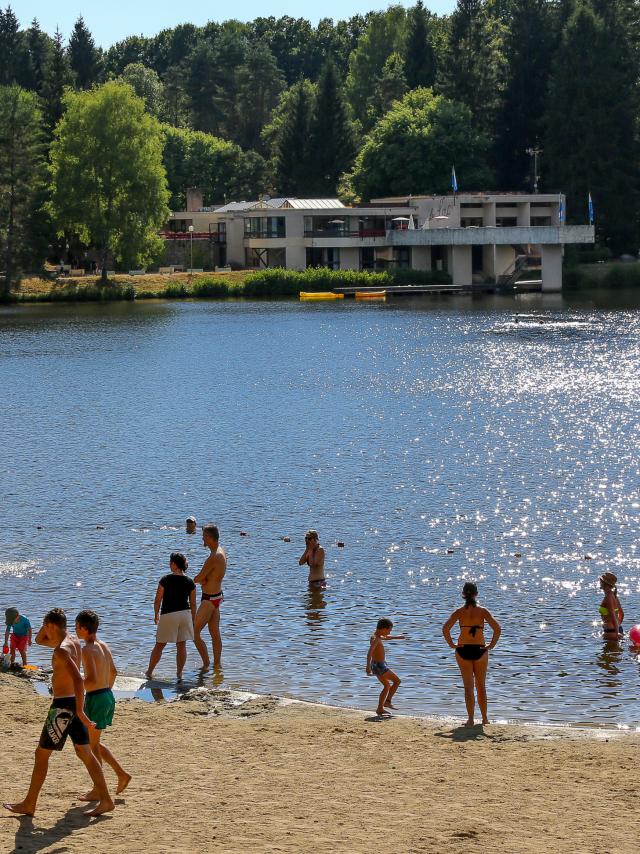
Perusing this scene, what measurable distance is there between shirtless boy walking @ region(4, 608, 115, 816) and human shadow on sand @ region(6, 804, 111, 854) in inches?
9.8

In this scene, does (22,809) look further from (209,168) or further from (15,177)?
(209,168)

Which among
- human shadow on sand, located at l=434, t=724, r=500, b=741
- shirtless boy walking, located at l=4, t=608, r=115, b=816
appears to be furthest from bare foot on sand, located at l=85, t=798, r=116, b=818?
human shadow on sand, located at l=434, t=724, r=500, b=741

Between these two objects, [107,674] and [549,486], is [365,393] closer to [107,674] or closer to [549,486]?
[549,486]

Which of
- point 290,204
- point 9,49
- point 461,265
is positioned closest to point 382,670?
point 461,265

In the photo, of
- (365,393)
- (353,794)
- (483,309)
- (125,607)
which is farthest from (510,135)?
(353,794)

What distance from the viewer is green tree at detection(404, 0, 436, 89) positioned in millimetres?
159000

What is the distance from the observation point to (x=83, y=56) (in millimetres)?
161750

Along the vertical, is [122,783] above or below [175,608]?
below

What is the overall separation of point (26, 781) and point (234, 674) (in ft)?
21.5

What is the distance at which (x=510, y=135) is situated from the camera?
139 m

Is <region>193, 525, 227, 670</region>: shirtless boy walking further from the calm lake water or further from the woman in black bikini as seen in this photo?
the woman in black bikini

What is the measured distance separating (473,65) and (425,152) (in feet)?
48.9

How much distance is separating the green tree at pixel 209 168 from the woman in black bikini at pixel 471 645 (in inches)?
5182

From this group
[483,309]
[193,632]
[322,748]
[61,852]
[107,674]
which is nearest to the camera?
[61,852]
